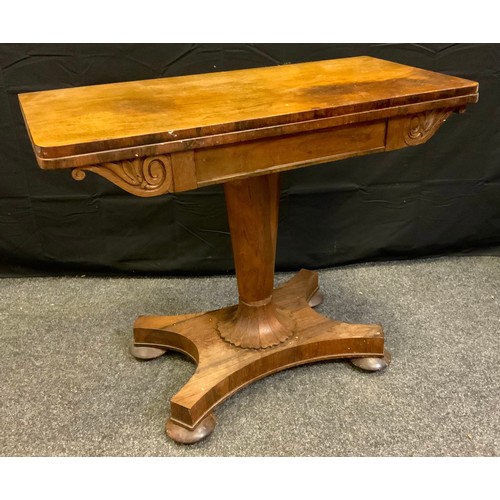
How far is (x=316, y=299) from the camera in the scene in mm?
1938

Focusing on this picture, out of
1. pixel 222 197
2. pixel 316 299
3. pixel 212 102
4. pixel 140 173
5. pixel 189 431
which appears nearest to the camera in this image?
pixel 140 173

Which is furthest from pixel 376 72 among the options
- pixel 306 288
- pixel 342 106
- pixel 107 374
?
pixel 107 374

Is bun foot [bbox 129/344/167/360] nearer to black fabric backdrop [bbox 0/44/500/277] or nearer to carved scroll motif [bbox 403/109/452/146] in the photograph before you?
black fabric backdrop [bbox 0/44/500/277]

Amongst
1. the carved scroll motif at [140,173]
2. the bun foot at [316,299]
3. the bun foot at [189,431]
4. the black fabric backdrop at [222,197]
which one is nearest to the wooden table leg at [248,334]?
the bun foot at [189,431]

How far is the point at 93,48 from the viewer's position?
1.81m

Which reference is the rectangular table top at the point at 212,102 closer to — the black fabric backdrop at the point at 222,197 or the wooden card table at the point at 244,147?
the wooden card table at the point at 244,147

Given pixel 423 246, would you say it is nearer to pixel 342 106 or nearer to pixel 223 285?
pixel 223 285

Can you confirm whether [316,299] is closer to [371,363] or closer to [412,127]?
[371,363]

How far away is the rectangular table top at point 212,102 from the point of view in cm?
106

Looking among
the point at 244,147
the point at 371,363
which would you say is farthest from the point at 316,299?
the point at 244,147

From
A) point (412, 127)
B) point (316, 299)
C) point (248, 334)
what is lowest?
point (316, 299)

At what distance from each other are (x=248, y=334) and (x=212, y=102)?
658 millimetres

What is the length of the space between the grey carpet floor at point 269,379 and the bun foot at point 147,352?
0.02 meters

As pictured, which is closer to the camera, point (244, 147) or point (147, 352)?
point (244, 147)
